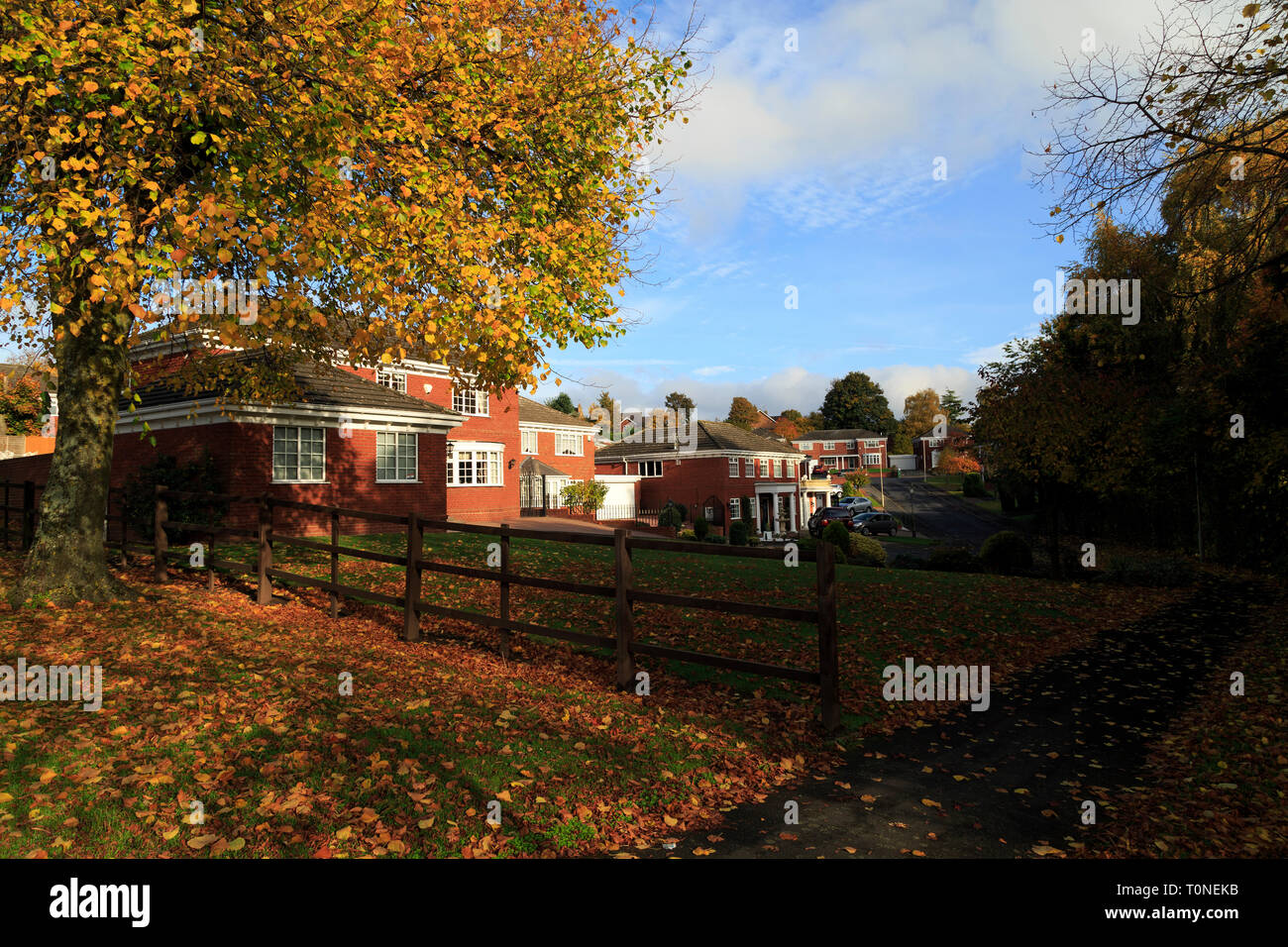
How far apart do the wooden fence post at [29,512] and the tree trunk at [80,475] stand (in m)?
6.20

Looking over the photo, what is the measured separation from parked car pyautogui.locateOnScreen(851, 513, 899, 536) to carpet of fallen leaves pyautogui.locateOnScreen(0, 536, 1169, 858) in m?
32.6

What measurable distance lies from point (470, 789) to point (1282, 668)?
1157cm

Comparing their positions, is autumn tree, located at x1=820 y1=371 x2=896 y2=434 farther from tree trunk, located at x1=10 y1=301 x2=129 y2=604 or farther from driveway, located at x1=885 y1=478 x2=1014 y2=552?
tree trunk, located at x1=10 y1=301 x2=129 y2=604

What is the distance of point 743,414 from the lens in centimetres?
11719

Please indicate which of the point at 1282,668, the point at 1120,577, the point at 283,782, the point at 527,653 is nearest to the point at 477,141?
the point at 527,653

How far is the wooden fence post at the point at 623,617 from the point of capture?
8117 millimetres

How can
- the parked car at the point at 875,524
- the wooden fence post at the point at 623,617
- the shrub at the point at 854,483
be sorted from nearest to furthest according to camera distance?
the wooden fence post at the point at 623,617 < the parked car at the point at 875,524 < the shrub at the point at 854,483

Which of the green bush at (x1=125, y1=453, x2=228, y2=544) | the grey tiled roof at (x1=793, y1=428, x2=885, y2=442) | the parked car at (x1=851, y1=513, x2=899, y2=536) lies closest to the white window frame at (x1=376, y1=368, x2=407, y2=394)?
the green bush at (x1=125, y1=453, x2=228, y2=544)

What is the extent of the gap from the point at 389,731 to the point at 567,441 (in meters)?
41.6

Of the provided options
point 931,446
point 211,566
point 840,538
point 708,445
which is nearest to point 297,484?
point 211,566

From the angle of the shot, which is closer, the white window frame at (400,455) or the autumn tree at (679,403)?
the white window frame at (400,455)

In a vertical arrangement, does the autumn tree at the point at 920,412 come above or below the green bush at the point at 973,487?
above

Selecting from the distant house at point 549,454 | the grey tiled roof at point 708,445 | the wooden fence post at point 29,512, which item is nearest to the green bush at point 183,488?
the wooden fence post at point 29,512

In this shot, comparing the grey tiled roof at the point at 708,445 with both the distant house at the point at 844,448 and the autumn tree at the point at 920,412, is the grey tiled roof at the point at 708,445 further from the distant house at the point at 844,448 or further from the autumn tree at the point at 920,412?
the autumn tree at the point at 920,412
